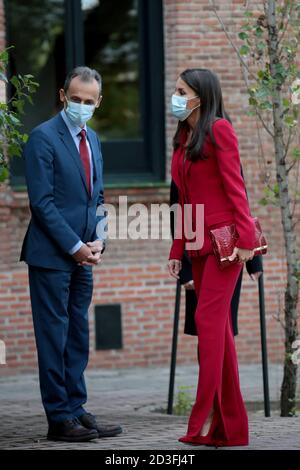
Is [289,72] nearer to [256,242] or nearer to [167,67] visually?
[256,242]

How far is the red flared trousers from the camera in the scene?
649 cm

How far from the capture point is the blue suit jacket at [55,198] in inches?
264

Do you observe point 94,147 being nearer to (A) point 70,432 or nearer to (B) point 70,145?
(B) point 70,145

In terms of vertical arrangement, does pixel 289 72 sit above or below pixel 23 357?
above

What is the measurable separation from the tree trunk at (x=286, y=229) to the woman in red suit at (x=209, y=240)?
1408mm

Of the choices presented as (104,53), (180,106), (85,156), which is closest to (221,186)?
(180,106)

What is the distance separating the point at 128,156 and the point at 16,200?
4.21 feet

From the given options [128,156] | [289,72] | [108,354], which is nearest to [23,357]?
[108,354]

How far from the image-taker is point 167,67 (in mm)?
11008

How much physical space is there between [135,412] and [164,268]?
260 cm

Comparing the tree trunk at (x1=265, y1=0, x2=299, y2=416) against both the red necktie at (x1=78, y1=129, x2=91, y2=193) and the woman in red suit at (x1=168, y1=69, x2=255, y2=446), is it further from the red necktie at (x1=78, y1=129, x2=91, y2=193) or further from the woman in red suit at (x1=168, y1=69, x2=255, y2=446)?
the red necktie at (x1=78, y1=129, x2=91, y2=193)

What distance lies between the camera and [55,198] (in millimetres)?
6824

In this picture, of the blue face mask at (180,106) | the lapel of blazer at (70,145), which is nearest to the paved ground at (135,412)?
the lapel of blazer at (70,145)

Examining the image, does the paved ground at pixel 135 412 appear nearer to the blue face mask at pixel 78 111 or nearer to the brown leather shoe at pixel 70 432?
the brown leather shoe at pixel 70 432
